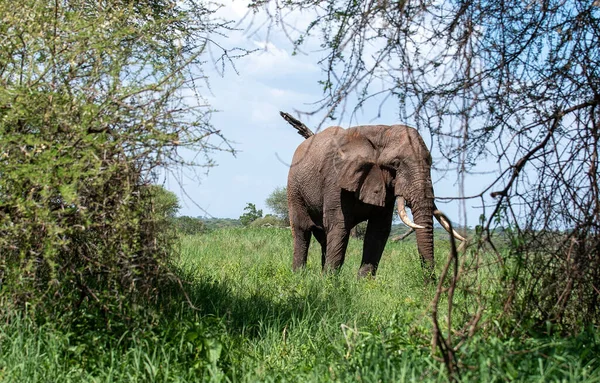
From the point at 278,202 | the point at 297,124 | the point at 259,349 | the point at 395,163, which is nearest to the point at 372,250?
the point at 395,163

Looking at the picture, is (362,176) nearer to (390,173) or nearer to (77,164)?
(390,173)

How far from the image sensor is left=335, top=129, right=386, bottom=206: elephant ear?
978cm

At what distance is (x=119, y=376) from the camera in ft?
15.3

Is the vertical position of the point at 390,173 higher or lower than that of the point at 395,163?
lower

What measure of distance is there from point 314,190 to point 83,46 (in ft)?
18.0

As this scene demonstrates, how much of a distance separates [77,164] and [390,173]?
A: 5660 millimetres

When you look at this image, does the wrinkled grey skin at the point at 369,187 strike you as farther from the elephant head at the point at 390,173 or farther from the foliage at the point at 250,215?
the foliage at the point at 250,215

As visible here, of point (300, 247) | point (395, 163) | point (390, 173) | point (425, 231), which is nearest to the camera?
point (425, 231)

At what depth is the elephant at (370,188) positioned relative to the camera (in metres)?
9.52

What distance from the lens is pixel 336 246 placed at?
979 centimetres

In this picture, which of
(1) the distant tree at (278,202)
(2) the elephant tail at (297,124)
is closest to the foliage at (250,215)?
(1) the distant tree at (278,202)

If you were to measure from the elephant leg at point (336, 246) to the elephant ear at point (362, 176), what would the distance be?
525 millimetres

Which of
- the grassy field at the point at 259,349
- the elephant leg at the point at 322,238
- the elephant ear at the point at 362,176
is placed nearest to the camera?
the grassy field at the point at 259,349

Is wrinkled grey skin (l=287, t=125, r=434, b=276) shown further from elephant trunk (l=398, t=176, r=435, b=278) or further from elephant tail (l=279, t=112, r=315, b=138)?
elephant tail (l=279, t=112, r=315, b=138)
